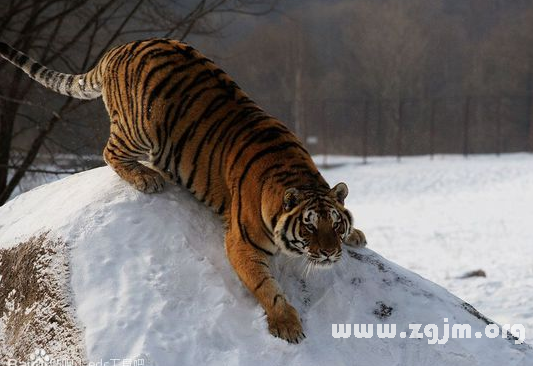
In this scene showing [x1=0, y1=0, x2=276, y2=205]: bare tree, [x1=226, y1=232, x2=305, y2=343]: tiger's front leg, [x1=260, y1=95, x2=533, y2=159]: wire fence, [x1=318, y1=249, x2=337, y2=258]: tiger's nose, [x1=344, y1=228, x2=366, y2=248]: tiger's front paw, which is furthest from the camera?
[x1=260, y1=95, x2=533, y2=159]: wire fence

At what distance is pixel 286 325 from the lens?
11.1ft

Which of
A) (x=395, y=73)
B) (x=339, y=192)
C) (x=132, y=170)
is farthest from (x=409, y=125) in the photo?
(x=339, y=192)

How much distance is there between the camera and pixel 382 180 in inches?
802

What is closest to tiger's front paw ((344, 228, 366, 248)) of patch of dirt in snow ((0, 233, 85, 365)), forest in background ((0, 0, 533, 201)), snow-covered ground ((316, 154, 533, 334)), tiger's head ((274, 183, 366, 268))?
tiger's head ((274, 183, 366, 268))

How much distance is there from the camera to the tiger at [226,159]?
134 inches

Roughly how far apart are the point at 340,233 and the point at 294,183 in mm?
367

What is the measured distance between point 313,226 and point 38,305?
4.89ft

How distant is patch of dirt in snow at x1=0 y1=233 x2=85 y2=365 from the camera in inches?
133

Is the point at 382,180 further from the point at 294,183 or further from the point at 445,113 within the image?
the point at 294,183

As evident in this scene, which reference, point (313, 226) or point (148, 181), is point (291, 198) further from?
point (148, 181)

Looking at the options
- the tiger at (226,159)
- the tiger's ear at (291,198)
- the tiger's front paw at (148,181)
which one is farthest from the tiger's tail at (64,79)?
the tiger's ear at (291,198)

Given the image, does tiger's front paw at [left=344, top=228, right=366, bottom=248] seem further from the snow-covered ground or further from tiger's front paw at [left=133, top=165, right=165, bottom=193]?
the snow-covered ground

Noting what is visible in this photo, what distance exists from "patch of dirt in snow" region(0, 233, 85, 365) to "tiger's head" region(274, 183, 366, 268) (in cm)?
111

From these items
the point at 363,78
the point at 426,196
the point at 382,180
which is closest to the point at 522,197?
the point at 426,196
